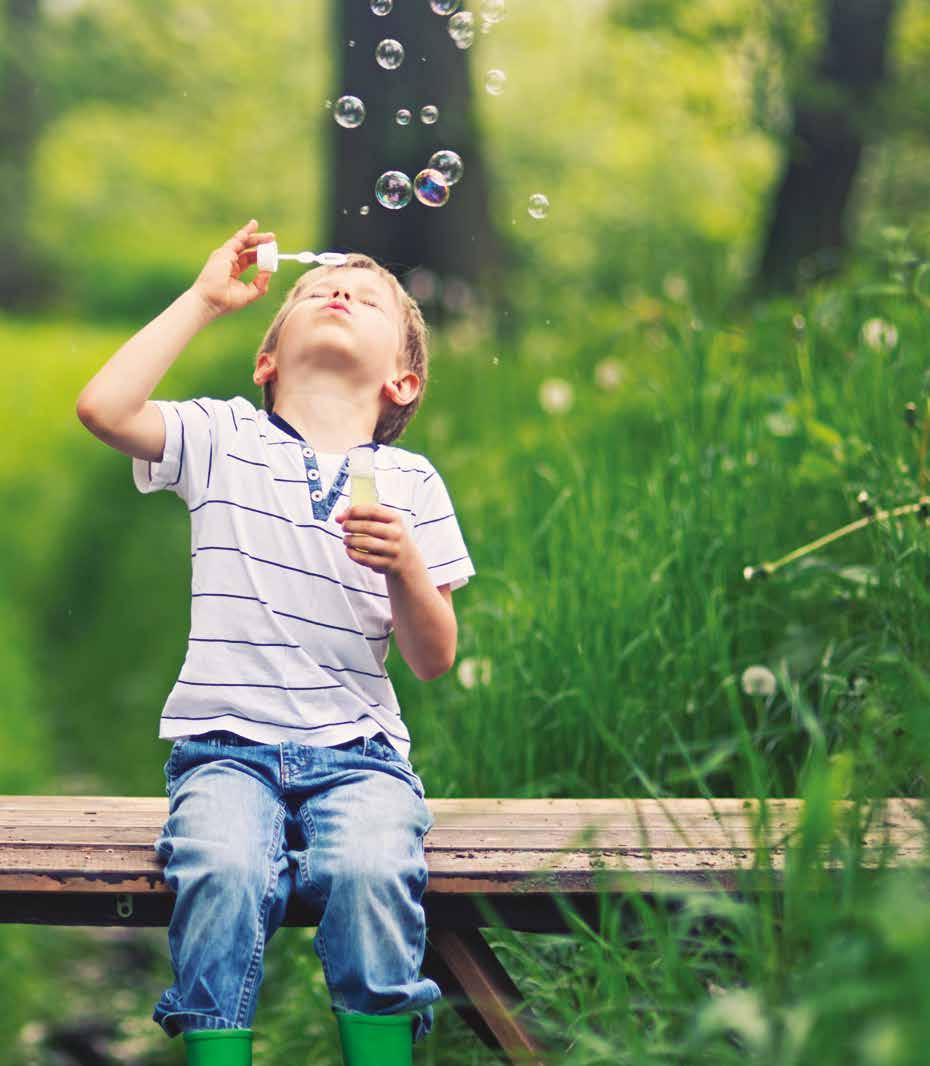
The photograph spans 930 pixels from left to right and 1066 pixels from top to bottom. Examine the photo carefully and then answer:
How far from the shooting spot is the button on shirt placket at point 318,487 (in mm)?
2152

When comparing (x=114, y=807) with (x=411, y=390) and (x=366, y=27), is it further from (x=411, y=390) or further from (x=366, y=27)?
(x=366, y=27)

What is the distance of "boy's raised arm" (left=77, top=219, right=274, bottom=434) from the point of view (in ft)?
6.70

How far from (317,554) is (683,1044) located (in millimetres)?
925

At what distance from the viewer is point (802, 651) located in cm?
274

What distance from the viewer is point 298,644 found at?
6.84ft

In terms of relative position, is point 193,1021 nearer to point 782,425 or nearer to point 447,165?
point 447,165

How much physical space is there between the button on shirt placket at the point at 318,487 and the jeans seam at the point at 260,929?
449 mm

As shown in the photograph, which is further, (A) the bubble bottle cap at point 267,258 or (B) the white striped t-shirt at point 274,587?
(A) the bubble bottle cap at point 267,258

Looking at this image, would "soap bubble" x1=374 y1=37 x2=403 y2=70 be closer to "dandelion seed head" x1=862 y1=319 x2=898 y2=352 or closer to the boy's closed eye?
the boy's closed eye

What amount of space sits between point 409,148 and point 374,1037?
201 inches

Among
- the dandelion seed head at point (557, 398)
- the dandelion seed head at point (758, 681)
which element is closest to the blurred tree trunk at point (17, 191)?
the dandelion seed head at point (557, 398)

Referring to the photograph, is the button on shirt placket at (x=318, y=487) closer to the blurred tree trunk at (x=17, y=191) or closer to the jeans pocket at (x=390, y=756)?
the jeans pocket at (x=390, y=756)

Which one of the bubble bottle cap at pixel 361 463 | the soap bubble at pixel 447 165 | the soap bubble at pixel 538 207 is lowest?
the bubble bottle cap at pixel 361 463

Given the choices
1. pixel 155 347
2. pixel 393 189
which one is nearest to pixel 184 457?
pixel 155 347
